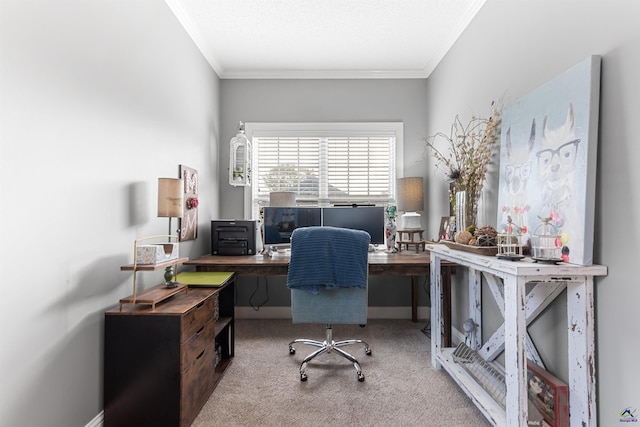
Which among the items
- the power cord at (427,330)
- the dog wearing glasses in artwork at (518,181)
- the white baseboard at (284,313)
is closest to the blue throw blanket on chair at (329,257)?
the dog wearing glasses in artwork at (518,181)

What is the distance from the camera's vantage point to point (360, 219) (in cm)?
304

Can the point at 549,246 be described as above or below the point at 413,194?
below

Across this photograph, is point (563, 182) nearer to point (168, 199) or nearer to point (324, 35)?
point (168, 199)

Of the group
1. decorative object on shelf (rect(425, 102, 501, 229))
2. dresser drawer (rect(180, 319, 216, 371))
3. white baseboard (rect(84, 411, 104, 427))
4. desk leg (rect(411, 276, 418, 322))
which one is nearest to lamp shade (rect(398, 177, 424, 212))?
decorative object on shelf (rect(425, 102, 501, 229))

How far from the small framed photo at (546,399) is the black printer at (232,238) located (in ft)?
7.47

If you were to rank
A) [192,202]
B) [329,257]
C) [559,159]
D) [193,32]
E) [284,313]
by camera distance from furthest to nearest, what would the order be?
1. [284,313]
2. [193,32]
3. [192,202]
4. [329,257]
5. [559,159]

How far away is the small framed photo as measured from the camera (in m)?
1.37

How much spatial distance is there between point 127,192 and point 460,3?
2.67 m

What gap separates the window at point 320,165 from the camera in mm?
3463

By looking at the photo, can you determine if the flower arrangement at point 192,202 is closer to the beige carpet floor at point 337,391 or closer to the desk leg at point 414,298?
the beige carpet floor at point 337,391

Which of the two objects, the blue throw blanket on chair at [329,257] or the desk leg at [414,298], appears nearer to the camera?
the blue throw blanket on chair at [329,257]

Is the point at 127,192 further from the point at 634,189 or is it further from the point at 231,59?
the point at 634,189

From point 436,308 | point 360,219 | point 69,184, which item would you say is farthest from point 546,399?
point 69,184
